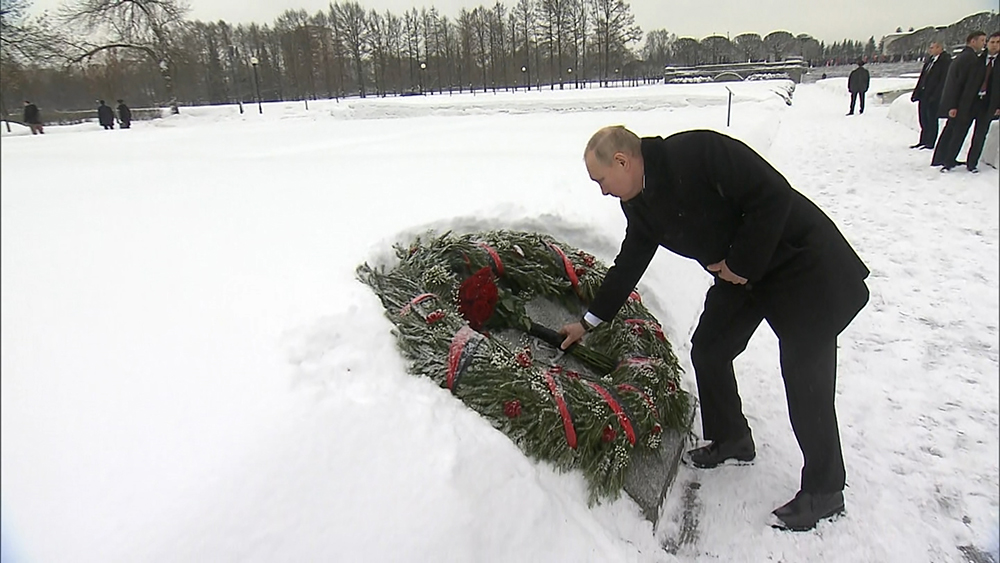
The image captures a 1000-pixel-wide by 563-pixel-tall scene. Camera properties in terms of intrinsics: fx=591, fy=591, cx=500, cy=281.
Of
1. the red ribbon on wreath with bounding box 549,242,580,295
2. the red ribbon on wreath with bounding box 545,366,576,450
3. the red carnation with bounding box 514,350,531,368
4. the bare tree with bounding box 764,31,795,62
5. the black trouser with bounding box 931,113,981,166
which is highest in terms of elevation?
the bare tree with bounding box 764,31,795,62

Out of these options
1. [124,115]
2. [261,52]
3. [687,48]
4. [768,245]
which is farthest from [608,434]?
[687,48]

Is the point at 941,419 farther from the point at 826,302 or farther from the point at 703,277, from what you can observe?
the point at 703,277

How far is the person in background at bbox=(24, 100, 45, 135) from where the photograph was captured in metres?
1.41

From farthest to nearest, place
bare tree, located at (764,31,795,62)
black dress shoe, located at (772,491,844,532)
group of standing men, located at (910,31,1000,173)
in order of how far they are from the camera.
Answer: group of standing men, located at (910,31,1000,173), bare tree, located at (764,31,795,62), black dress shoe, located at (772,491,844,532)

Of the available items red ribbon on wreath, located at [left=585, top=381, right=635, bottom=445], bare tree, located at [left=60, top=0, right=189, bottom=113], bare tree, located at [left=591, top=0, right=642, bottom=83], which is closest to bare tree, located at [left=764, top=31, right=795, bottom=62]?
red ribbon on wreath, located at [left=585, top=381, right=635, bottom=445]

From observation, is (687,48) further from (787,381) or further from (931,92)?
(787,381)

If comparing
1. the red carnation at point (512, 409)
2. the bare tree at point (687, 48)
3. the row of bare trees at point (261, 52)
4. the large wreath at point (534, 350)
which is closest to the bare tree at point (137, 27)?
the row of bare trees at point (261, 52)

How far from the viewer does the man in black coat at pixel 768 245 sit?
1906 mm

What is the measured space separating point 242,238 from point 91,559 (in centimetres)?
173

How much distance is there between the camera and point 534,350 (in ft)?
9.62

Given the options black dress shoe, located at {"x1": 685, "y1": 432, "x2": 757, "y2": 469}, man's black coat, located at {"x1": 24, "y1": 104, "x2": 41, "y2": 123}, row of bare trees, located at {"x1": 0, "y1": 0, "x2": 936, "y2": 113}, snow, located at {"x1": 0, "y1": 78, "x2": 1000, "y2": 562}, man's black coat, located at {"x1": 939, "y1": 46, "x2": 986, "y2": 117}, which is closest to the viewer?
snow, located at {"x1": 0, "y1": 78, "x2": 1000, "y2": 562}

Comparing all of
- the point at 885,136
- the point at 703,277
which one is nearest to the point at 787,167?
the point at 885,136

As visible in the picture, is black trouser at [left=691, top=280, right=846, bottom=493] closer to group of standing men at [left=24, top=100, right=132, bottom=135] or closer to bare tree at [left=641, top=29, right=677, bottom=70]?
group of standing men at [left=24, top=100, right=132, bottom=135]

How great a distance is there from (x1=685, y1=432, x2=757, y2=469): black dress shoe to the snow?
65 mm
